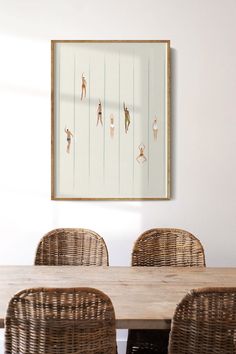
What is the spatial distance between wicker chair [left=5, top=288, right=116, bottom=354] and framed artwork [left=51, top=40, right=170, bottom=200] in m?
1.85

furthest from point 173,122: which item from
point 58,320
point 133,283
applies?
point 58,320

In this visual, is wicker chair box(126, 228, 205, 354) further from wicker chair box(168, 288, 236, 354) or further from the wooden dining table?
wicker chair box(168, 288, 236, 354)

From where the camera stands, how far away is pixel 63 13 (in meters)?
3.46

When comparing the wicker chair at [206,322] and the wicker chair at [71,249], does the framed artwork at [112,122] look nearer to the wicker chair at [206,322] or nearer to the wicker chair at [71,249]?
the wicker chair at [71,249]

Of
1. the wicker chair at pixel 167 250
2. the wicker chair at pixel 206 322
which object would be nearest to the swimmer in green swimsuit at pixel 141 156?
the wicker chair at pixel 167 250

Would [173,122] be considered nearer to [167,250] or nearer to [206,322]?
[167,250]

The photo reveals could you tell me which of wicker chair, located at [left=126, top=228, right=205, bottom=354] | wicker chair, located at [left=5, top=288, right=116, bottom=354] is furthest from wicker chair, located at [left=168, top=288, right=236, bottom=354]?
wicker chair, located at [left=126, top=228, right=205, bottom=354]

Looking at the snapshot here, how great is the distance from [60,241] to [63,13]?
5.20ft

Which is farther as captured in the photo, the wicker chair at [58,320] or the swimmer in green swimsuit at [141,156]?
the swimmer in green swimsuit at [141,156]

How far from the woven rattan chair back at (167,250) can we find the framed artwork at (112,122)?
0.55 metres

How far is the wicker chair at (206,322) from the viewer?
5.56ft

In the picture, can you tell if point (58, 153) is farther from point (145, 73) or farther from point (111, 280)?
point (111, 280)

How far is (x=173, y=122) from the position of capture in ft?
11.5

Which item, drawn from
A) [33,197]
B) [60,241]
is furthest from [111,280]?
[33,197]
